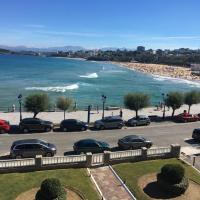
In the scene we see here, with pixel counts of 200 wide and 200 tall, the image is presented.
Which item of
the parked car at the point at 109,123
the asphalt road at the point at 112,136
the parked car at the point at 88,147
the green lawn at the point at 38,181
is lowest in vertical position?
the asphalt road at the point at 112,136

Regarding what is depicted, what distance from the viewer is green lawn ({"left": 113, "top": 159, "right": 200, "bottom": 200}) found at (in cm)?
2295

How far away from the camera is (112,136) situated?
3716 cm

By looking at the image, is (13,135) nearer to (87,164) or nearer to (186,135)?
(87,164)

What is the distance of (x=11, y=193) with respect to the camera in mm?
20844

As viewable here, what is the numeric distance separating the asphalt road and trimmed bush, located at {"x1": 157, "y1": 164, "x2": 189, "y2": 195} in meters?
10.4

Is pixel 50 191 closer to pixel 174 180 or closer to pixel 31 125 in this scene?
pixel 174 180

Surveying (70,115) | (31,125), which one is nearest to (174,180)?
(31,125)

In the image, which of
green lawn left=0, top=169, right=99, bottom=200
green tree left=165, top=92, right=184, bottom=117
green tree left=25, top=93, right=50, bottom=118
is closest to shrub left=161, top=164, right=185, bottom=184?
green lawn left=0, top=169, right=99, bottom=200

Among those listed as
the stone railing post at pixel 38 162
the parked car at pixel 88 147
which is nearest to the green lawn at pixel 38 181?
the stone railing post at pixel 38 162

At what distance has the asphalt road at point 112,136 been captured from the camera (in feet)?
108

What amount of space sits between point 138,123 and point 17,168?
21414 millimetres

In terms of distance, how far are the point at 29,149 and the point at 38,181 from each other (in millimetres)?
5274

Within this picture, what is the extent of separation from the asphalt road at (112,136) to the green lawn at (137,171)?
252 inches

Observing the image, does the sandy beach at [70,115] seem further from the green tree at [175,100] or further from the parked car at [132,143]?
the parked car at [132,143]
